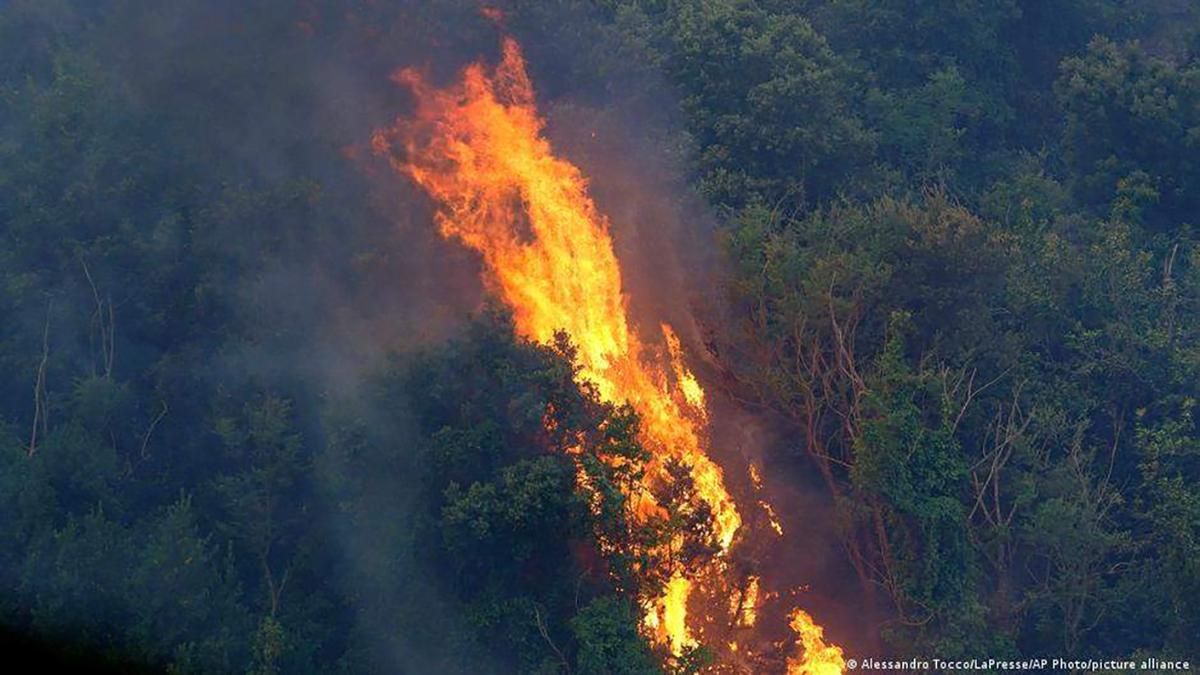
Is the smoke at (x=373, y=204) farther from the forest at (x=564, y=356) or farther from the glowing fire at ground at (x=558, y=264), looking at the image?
the glowing fire at ground at (x=558, y=264)

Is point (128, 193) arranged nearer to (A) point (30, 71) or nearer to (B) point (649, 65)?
(A) point (30, 71)

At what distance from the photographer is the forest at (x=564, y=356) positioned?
778 inches

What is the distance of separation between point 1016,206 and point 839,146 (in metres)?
3.76

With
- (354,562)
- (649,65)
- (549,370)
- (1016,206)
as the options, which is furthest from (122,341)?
(1016,206)

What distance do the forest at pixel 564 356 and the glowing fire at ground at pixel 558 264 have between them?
0.11 m

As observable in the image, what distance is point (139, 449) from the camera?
22.6 m

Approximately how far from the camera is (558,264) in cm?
2158

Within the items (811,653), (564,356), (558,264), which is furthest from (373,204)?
(811,653)

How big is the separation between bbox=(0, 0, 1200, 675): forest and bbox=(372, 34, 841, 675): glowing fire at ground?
0.11m

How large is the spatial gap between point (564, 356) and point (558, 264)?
195cm
